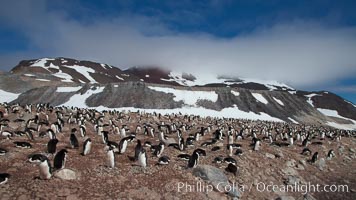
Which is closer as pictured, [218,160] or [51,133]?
[218,160]

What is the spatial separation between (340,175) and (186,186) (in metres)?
13.9

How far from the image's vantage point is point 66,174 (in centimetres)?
1333

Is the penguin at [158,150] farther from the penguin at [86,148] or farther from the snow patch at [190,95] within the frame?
the snow patch at [190,95]

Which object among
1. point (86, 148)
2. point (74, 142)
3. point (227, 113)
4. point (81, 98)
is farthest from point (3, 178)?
point (81, 98)

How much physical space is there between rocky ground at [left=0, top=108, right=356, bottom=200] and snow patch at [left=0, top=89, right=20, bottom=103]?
66996 mm

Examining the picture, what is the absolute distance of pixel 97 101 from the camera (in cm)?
7038

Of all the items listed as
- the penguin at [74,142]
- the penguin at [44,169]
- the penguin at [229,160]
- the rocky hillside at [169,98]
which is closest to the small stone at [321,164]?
the penguin at [229,160]

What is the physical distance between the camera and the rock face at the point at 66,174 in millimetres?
13156

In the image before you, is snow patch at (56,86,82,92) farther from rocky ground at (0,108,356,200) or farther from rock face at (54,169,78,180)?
rock face at (54,169,78,180)

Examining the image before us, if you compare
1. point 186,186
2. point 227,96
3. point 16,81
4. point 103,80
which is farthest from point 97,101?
point 103,80

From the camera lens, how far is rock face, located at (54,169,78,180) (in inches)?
518

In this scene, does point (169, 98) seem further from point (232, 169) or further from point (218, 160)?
point (232, 169)

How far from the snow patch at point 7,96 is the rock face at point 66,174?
7478 cm

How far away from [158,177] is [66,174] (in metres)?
4.15
